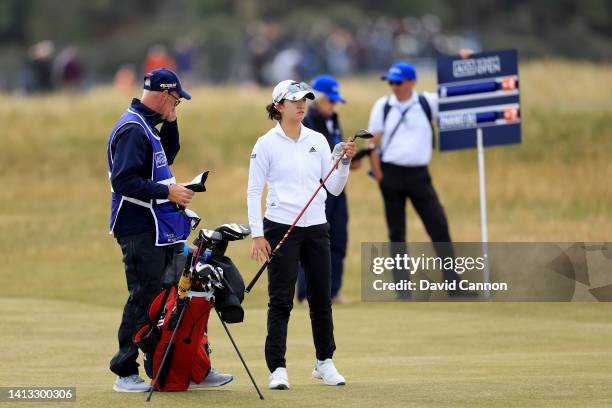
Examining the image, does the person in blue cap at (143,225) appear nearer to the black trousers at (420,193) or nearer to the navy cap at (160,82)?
the navy cap at (160,82)

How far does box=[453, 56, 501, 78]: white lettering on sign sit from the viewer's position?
17.2m

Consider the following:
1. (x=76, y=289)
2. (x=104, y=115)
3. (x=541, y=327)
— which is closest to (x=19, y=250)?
(x=76, y=289)

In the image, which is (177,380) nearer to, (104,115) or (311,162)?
(311,162)

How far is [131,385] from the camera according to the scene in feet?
32.8

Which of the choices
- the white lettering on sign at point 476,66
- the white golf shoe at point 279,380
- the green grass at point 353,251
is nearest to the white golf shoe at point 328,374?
the green grass at point 353,251

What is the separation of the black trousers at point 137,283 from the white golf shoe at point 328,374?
1276 mm

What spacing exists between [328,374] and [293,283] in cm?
67

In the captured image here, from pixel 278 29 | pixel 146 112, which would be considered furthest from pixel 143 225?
pixel 278 29

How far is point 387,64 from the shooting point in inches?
2105

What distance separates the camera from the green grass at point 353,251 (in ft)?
34.6

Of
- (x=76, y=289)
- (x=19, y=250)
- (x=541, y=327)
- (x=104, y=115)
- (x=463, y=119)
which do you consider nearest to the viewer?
(x=541, y=327)

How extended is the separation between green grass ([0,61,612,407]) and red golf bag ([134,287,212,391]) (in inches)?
10.0

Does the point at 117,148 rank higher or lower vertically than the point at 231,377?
higher

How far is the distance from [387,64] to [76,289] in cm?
3577
